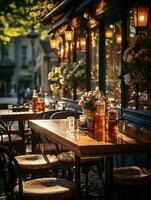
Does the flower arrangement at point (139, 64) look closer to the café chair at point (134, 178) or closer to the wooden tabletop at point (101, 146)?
the café chair at point (134, 178)

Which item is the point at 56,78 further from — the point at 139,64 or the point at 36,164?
the point at 36,164

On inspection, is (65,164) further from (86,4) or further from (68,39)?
(68,39)

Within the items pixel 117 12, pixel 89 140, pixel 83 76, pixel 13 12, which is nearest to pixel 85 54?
pixel 83 76

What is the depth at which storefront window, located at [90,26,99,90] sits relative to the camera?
32.1ft

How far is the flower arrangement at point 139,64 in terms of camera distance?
6.22m

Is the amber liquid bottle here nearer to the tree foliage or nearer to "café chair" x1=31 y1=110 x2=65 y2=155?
"café chair" x1=31 y1=110 x2=65 y2=155

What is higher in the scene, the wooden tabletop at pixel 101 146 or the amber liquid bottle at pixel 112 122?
the amber liquid bottle at pixel 112 122

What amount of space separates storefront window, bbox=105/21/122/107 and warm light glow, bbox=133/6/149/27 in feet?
4.73

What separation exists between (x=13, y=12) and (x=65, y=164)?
16.3m

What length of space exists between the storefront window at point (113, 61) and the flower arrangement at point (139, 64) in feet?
6.15

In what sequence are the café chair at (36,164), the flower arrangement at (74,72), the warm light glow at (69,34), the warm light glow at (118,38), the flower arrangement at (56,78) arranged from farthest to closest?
the flower arrangement at (56,78) < the warm light glow at (69,34) < the flower arrangement at (74,72) < the warm light glow at (118,38) < the café chair at (36,164)

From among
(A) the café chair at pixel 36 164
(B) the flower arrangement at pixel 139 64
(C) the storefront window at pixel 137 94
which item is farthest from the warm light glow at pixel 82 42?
(A) the café chair at pixel 36 164

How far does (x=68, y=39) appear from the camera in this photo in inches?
448

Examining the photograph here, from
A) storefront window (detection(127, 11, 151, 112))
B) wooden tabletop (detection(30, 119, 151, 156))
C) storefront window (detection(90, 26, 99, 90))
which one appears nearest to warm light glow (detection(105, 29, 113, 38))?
storefront window (detection(90, 26, 99, 90))
